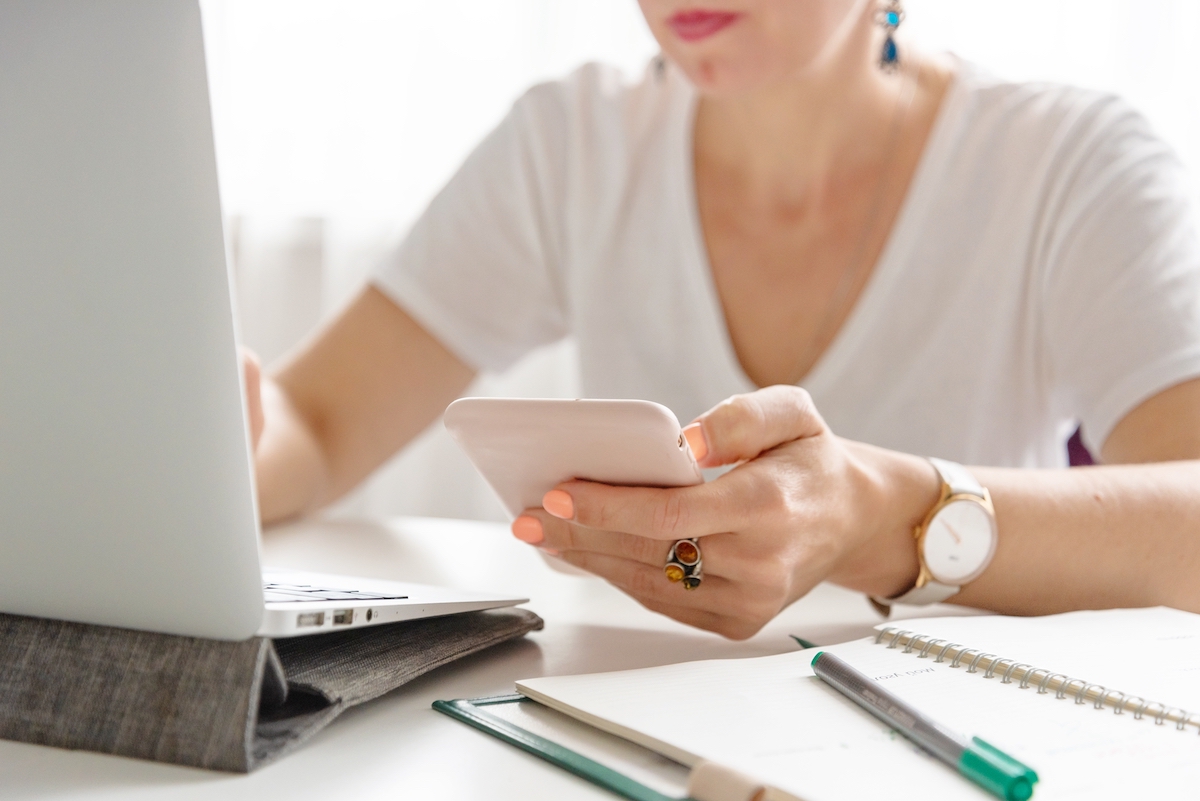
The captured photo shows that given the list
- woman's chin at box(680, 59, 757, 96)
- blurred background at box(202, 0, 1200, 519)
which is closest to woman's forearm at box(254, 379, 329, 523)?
woman's chin at box(680, 59, 757, 96)

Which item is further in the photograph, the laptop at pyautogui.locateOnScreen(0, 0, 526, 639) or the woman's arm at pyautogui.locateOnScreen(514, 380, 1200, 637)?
the woman's arm at pyautogui.locateOnScreen(514, 380, 1200, 637)

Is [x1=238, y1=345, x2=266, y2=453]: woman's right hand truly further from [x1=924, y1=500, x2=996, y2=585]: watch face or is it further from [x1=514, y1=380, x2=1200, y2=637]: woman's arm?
[x1=924, y1=500, x2=996, y2=585]: watch face

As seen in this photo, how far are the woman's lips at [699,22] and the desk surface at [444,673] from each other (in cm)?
46

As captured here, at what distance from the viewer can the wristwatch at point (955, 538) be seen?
59cm

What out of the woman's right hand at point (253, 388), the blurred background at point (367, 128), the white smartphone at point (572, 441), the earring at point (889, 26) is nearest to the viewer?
the white smartphone at point (572, 441)

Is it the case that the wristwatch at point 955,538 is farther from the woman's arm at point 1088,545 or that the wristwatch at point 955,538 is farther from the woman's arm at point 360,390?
the woman's arm at point 360,390

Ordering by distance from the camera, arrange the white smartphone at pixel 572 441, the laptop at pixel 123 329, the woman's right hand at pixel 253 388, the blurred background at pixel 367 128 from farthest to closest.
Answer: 1. the blurred background at pixel 367 128
2. the woman's right hand at pixel 253 388
3. the white smartphone at pixel 572 441
4. the laptop at pixel 123 329

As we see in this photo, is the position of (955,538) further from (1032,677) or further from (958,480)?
(1032,677)

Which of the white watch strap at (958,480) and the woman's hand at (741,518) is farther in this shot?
the white watch strap at (958,480)

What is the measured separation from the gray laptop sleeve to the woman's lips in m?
0.66

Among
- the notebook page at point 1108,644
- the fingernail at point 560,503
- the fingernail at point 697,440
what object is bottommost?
the notebook page at point 1108,644

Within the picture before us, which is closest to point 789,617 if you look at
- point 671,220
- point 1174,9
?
point 671,220

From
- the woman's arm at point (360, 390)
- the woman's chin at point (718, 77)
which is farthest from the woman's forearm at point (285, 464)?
the woman's chin at point (718, 77)

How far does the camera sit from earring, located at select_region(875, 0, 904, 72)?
1034mm
